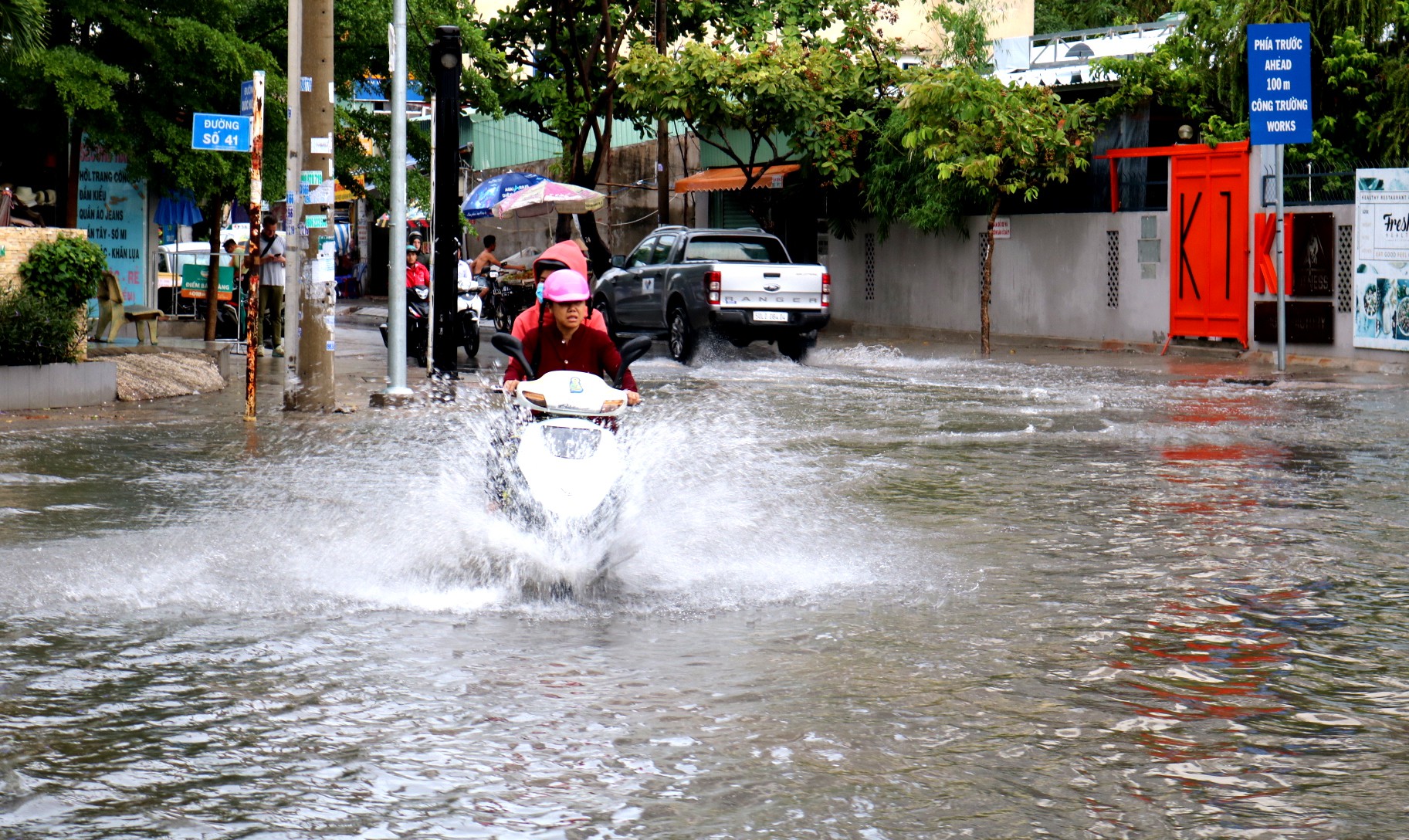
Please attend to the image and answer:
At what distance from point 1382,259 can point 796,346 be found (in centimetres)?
780

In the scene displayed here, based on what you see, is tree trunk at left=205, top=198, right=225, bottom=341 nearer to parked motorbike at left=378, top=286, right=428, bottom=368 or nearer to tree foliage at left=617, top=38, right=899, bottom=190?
parked motorbike at left=378, top=286, right=428, bottom=368

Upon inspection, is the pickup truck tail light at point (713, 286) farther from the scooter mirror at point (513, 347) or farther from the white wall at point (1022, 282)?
the scooter mirror at point (513, 347)

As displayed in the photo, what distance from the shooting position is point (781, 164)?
112 feet

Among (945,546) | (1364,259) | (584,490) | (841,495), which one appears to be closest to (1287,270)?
(1364,259)

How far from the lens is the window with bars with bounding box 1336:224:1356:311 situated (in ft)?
74.7

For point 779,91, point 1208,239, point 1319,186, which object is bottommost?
point 1208,239

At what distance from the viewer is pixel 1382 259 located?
868 inches

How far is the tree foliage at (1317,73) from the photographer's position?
79.5 feet

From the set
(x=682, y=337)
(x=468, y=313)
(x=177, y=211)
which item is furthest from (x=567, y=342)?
(x=177, y=211)

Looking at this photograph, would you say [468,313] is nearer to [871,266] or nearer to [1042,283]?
[1042,283]

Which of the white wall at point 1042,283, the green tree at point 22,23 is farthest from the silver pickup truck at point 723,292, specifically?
the green tree at point 22,23

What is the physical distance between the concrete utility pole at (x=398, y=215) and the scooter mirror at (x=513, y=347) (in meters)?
9.39

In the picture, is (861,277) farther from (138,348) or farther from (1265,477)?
(1265,477)

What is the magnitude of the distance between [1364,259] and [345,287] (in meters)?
34.9
